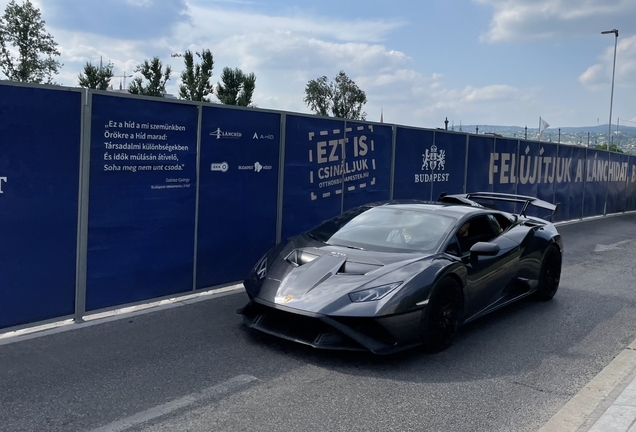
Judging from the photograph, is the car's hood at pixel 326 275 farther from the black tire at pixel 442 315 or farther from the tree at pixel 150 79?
the tree at pixel 150 79

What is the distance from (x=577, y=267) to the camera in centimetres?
1031

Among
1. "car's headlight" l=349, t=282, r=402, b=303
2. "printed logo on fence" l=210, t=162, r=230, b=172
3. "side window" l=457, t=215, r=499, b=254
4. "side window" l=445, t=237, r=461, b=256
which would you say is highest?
"printed logo on fence" l=210, t=162, r=230, b=172

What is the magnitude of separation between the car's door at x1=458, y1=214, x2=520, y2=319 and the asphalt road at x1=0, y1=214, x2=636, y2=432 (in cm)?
35

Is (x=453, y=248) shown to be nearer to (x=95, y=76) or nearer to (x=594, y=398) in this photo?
(x=594, y=398)

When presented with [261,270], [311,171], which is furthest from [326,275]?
[311,171]

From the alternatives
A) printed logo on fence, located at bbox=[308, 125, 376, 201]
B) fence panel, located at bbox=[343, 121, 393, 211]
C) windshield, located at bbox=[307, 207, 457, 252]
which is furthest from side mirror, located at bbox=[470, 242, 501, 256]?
fence panel, located at bbox=[343, 121, 393, 211]

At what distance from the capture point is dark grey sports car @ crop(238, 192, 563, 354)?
488 cm

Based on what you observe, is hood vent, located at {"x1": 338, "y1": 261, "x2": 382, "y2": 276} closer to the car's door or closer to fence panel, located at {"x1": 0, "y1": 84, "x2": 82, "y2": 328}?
the car's door

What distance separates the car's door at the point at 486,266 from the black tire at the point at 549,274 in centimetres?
86

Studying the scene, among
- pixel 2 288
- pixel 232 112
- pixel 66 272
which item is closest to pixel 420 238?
pixel 232 112

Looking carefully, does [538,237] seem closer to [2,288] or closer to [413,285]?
[413,285]

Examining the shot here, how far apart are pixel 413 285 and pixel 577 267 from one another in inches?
253

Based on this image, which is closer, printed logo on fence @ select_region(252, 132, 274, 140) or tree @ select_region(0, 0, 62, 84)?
printed logo on fence @ select_region(252, 132, 274, 140)

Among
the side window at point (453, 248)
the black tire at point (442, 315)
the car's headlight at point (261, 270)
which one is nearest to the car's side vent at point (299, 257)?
the car's headlight at point (261, 270)
